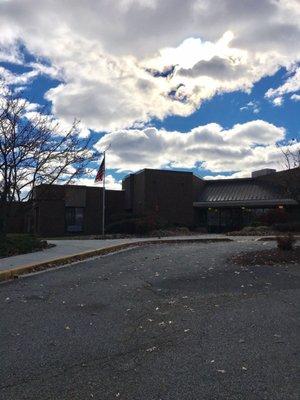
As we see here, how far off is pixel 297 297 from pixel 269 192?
35.2 metres

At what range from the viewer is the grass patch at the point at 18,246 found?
17500 millimetres

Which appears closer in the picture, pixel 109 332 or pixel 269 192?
pixel 109 332

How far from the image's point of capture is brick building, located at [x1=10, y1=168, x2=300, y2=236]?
42.5 m

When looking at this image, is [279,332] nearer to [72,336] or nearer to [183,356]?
[183,356]

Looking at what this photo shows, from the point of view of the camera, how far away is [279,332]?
691cm

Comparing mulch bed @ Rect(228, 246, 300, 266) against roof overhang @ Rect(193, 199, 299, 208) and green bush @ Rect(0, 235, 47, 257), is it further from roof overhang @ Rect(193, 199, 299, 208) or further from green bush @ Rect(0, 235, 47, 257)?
roof overhang @ Rect(193, 199, 299, 208)

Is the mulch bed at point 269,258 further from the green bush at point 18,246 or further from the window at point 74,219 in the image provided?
the window at point 74,219

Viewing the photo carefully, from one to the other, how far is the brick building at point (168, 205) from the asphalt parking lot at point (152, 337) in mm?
30029

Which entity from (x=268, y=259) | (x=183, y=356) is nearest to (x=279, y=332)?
(x=183, y=356)

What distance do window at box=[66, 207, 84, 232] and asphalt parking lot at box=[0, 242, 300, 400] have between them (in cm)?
3248

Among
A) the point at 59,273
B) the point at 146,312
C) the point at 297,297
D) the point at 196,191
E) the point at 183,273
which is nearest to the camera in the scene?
the point at 146,312

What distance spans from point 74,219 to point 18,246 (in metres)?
26.3

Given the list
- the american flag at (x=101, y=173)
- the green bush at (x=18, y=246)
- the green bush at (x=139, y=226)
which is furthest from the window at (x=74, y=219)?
the green bush at (x=18, y=246)

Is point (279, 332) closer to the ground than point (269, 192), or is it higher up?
closer to the ground
